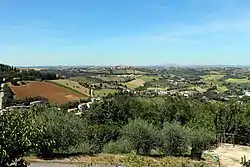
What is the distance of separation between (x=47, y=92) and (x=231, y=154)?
69.9 meters

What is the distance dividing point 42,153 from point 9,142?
9.95 metres

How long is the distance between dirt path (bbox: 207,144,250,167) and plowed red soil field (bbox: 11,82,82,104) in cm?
6039

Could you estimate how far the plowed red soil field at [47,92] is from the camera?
8738cm

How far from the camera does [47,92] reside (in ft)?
301

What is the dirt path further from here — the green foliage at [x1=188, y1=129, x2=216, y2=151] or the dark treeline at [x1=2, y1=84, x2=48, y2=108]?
the dark treeline at [x1=2, y1=84, x2=48, y2=108]

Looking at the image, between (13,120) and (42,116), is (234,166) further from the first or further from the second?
(13,120)

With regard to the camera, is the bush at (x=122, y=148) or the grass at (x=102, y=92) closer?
the bush at (x=122, y=148)

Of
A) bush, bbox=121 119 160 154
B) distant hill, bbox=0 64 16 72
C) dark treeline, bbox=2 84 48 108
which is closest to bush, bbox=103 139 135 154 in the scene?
bush, bbox=121 119 160 154

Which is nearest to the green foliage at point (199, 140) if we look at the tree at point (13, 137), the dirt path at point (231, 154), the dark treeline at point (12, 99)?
the dirt path at point (231, 154)

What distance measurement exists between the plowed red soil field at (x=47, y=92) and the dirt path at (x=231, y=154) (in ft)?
198

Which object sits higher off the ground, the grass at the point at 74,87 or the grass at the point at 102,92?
the grass at the point at 74,87

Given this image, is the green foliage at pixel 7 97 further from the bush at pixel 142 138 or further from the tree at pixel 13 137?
the tree at pixel 13 137

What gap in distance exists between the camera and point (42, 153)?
22.2m

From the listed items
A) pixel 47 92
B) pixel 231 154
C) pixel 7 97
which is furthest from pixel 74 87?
pixel 231 154
